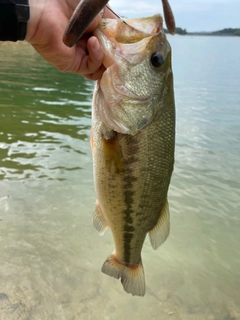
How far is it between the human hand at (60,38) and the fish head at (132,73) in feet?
0.22

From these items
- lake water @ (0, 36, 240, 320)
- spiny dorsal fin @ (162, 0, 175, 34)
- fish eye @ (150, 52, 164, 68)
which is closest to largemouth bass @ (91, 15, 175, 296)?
fish eye @ (150, 52, 164, 68)

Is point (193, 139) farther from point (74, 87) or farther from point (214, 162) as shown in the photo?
point (74, 87)

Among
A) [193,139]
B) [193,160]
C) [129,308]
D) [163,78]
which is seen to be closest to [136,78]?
[163,78]

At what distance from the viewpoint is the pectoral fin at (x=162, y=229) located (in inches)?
96.1

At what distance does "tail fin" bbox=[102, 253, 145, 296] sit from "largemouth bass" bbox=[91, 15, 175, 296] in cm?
49

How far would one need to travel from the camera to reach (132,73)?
2.00m

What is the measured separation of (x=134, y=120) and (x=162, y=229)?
84 centimetres

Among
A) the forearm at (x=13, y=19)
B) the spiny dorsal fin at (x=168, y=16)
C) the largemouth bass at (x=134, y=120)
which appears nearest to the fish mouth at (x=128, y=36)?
the largemouth bass at (x=134, y=120)

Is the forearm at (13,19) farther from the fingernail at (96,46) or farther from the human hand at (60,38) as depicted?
the fingernail at (96,46)

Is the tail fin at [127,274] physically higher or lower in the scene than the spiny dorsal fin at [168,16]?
lower

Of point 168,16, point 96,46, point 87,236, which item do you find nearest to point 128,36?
point 96,46

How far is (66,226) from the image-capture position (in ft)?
16.6

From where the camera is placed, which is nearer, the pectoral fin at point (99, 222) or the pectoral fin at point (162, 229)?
the pectoral fin at point (162, 229)

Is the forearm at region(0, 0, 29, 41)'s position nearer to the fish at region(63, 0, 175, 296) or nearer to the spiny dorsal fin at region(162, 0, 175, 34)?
the fish at region(63, 0, 175, 296)
